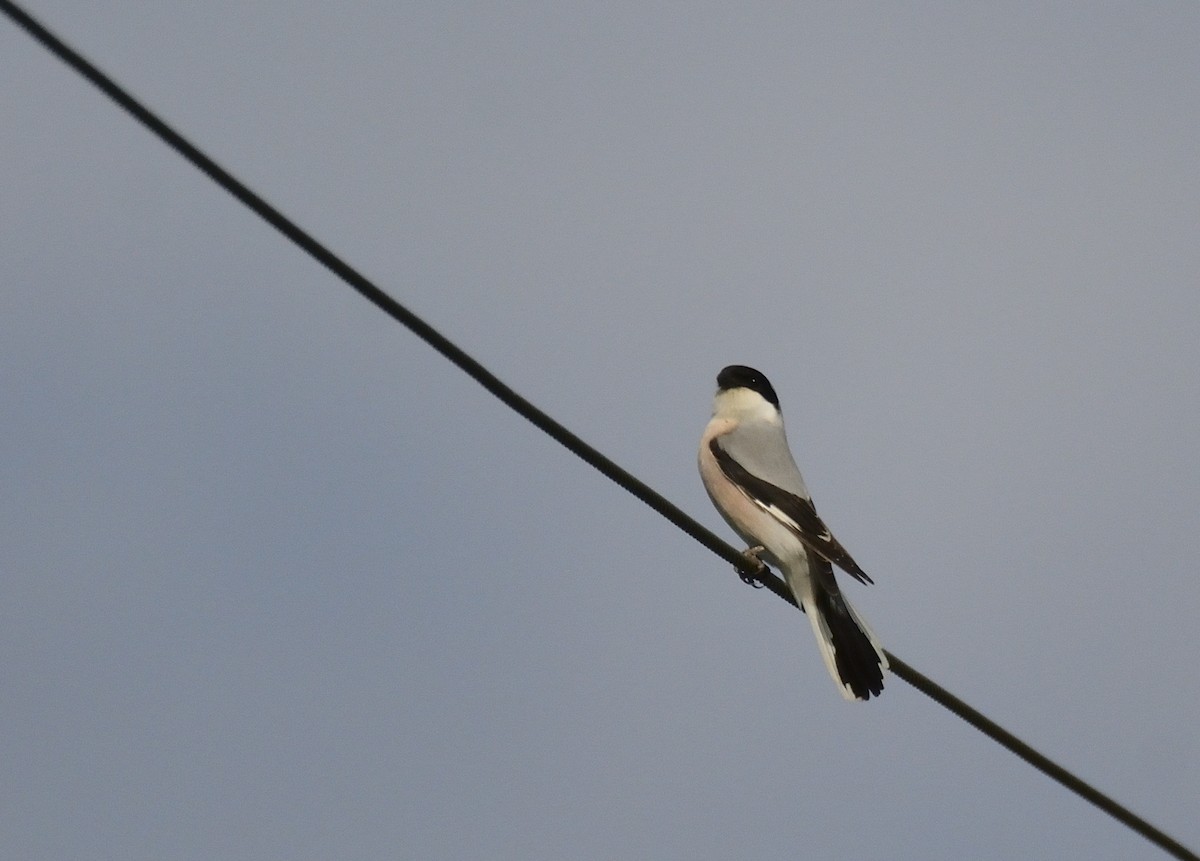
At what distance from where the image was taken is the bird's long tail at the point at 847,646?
6535 millimetres

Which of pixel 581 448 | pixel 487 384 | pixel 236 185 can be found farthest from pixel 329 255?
pixel 581 448

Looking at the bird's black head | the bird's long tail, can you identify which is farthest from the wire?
the bird's black head

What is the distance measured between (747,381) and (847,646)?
11.0 feet

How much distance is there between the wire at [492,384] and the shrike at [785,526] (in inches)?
49.0

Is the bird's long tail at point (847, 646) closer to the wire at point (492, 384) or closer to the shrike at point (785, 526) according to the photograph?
the shrike at point (785, 526)

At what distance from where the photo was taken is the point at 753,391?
31.9 ft

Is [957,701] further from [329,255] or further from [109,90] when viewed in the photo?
[109,90]

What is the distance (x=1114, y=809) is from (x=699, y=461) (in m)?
4.25

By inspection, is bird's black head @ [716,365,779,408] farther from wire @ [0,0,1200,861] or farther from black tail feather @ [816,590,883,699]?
wire @ [0,0,1200,861]

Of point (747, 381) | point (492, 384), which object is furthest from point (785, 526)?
point (492, 384)

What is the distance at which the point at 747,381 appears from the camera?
981cm

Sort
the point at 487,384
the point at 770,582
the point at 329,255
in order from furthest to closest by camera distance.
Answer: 1. the point at 770,582
2. the point at 487,384
3. the point at 329,255

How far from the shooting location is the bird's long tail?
6535 mm

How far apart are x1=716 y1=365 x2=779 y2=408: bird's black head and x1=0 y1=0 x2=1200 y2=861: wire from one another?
421 cm
